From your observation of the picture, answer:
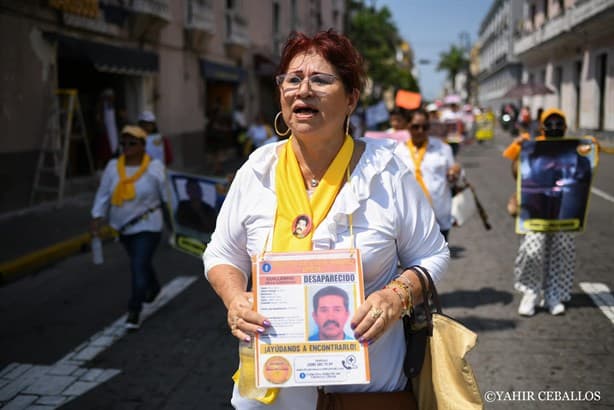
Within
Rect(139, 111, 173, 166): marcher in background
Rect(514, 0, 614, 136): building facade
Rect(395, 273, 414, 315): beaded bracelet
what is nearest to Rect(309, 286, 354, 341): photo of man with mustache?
Rect(395, 273, 414, 315): beaded bracelet

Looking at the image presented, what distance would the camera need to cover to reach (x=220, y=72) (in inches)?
843

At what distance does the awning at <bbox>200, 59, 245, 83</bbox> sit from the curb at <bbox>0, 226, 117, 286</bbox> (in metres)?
11.6

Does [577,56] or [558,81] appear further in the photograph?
[558,81]

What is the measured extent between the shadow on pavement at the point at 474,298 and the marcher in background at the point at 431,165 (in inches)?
26.9

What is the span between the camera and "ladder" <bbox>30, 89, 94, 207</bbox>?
11.5 metres

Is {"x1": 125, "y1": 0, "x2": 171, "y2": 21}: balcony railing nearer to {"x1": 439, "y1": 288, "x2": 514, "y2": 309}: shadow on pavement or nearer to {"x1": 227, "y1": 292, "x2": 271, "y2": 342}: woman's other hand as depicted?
{"x1": 439, "y1": 288, "x2": 514, "y2": 309}: shadow on pavement

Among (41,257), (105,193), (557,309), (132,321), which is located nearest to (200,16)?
(41,257)

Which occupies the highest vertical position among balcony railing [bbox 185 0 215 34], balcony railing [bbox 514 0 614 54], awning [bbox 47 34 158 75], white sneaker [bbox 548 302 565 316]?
balcony railing [bbox 514 0 614 54]

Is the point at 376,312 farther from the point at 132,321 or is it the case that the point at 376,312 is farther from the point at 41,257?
the point at 41,257

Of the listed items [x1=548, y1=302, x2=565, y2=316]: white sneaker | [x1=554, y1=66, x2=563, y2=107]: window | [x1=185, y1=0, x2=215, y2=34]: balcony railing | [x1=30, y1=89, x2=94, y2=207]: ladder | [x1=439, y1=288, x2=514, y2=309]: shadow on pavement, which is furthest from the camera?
[x1=554, y1=66, x2=563, y2=107]: window

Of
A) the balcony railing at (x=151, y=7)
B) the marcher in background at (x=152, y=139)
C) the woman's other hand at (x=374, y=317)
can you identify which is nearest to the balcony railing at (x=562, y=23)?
the balcony railing at (x=151, y=7)

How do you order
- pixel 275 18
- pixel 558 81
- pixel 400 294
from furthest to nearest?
1. pixel 558 81
2. pixel 275 18
3. pixel 400 294

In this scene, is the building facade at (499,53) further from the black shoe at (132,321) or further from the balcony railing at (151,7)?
the black shoe at (132,321)

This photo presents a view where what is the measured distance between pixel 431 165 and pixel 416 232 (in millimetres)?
3669
